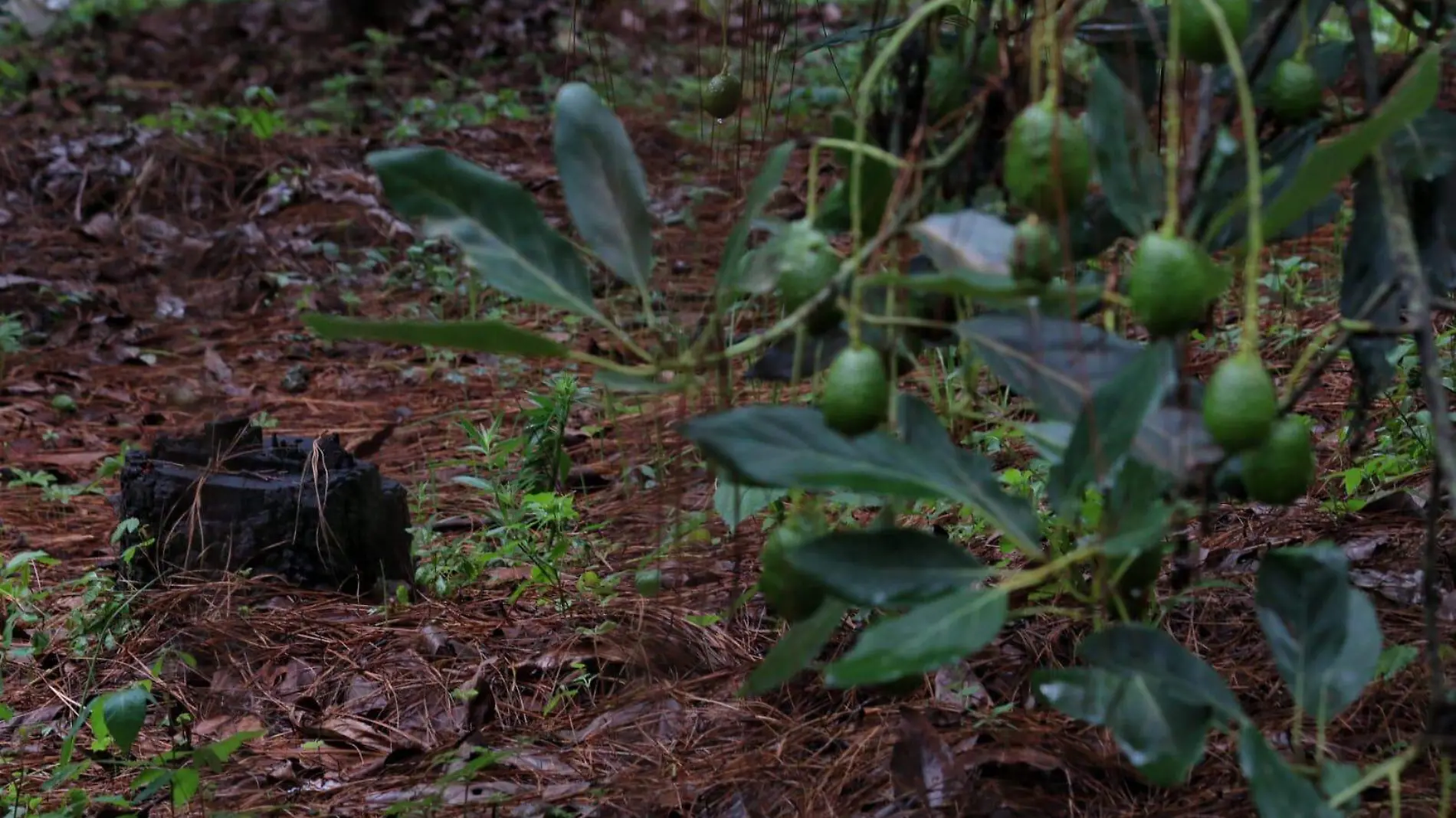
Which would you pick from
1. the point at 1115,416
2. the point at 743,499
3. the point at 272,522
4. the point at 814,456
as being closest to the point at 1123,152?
the point at 1115,416

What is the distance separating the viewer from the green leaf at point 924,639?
0.84 metres

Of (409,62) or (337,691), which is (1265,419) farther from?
(409,62)

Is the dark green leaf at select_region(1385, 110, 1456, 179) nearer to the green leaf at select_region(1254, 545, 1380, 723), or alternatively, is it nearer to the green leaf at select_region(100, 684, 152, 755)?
the green leaf at select_region(1254, 545, 1380, 723)

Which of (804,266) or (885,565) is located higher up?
(804,266)

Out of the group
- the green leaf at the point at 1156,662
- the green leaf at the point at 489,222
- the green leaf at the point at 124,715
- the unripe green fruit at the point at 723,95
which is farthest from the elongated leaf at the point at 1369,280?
the green leaf at the point at 124,715

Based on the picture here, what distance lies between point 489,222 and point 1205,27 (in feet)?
1.77

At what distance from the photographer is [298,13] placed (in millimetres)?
8227

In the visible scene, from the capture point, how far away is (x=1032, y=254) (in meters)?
0.88

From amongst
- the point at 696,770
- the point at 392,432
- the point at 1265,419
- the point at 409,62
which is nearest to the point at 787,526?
the point at 1265,419

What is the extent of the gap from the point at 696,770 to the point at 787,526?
25.0 inches

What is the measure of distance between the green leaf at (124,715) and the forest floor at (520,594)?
0.14 meters

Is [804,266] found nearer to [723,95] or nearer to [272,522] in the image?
[723,95]

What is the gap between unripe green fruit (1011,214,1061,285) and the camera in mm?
876

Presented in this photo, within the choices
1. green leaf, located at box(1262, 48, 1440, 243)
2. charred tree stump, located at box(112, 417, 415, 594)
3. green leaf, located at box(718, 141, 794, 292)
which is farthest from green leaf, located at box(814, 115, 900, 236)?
charred tree stump, located at box(112, 417, 415, 594)
